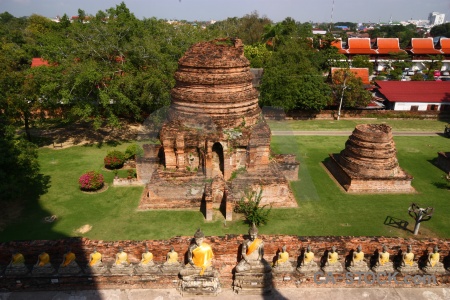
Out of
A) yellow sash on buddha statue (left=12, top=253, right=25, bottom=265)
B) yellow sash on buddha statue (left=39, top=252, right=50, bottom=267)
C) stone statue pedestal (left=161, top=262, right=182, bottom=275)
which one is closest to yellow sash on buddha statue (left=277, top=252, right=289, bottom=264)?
stone statue pedestal (left=161, top=262, right=182, bottom=275)

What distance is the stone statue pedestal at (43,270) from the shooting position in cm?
863

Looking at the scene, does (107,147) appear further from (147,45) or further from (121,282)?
(121,282)

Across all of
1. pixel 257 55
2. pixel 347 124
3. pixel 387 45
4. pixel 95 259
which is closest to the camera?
pixel 95 259

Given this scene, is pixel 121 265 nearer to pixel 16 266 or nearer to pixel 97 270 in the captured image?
pixel 97 270

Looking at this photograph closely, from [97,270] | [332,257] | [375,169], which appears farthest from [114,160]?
[375,169]

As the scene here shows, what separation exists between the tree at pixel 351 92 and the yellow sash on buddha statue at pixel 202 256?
26.1 metres

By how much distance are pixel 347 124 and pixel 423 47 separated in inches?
1505

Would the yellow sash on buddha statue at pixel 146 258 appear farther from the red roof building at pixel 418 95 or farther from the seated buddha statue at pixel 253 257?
the red roof building at pixel 418 95

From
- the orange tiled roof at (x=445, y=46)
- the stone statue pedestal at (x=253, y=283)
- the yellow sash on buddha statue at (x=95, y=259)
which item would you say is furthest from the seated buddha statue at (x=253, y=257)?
the orange tiled roof at (x=445, y=46)

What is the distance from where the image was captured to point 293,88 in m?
29.0

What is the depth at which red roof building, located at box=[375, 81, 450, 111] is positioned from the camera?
33.0 metres

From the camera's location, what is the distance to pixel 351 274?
29.2 feet

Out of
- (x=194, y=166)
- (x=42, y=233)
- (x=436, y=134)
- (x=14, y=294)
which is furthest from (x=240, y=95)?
(x=436, y=134)

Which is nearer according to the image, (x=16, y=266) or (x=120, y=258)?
(x=16, y=266)
